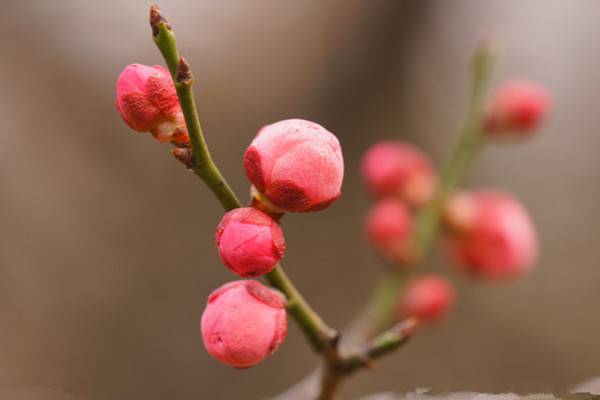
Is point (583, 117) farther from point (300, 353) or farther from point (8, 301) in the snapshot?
point (8, 301)

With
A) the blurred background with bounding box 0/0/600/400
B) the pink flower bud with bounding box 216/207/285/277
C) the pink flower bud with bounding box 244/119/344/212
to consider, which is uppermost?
the pink flower bud with bounding box 244/119/344/212

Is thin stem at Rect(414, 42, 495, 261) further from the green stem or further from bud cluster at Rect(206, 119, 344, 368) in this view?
bud cluster at Rect(206, 119, 344, 368)

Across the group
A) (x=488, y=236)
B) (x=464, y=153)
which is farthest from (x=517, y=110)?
(x=488, y=236)

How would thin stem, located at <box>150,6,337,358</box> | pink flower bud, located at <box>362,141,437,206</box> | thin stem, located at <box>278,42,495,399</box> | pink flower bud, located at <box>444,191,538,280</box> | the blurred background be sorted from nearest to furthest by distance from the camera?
thin stem, located at <box>150,6,337,358</box>, thin stem, located at <box>278,42,495,399</box>, pink flower bud, located at <box>444,191,538,280</box>, pink flower bud, located at <box>362,141,437,206</box>, the blurred background

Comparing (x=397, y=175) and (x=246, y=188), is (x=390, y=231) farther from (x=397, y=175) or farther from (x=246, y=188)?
(x=246, y=188)

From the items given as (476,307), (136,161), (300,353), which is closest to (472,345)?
(476,307)

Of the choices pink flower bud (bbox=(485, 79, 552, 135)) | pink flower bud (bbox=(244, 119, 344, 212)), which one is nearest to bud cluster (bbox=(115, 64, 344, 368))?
pink flower bud (bbox=(244, 119, 344, 212))
